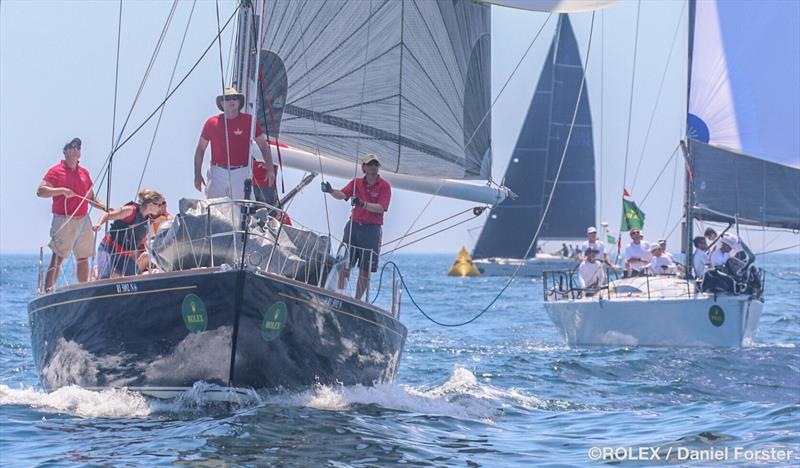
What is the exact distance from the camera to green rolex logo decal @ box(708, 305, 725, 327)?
60.3 ft

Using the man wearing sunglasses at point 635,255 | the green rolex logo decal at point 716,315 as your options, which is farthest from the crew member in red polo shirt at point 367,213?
the man wearing sunglasses at point 635,255

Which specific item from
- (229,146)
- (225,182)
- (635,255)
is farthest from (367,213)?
(635,255)

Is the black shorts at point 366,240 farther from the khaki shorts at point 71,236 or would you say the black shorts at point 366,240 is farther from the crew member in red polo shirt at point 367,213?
the khaki shorts at point 71,236

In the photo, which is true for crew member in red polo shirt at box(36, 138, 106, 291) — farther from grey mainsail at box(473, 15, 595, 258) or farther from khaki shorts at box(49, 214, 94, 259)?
grey mainsail at box(473, 15, 595, 258)

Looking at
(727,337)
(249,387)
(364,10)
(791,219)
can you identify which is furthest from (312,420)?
(791,219)

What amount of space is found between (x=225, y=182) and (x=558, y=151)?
45195 millimetres

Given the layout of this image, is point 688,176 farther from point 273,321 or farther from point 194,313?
point 194,313

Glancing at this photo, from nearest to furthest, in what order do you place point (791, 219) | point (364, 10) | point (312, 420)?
point (312, 420) → point (364, 10) → point (791, 219)

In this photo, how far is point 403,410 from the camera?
1026cm

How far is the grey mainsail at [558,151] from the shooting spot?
179 ft

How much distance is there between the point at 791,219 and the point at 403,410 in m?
14.2

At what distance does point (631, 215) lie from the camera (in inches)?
1000

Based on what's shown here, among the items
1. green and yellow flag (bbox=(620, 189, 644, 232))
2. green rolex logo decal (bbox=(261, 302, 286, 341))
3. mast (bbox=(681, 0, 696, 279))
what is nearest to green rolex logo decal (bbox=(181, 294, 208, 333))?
green rolex logo decal (bbox=(261, 302, 286, 341))

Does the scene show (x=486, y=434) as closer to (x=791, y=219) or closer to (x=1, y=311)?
(x=791, y=219)
